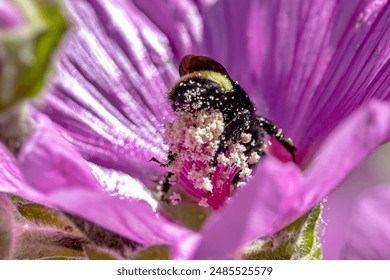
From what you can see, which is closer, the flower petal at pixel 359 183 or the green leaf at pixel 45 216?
the green leaf at pixel 45 216

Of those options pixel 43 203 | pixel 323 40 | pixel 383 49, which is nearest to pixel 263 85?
pixel 323 40

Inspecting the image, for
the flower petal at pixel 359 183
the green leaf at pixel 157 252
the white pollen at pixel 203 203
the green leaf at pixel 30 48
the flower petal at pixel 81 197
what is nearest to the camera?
the green leaf at pixel 30 48

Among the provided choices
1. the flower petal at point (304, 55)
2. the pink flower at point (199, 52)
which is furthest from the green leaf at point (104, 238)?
the flower petal at point (304, 55)

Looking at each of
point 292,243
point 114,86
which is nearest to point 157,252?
point 292,243

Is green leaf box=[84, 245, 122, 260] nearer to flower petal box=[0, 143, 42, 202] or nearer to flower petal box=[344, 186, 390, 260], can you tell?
flower petal box=[0, 143, 42, 202]

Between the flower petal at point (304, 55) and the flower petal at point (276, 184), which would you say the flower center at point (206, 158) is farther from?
the flower petal at point (276, 184)

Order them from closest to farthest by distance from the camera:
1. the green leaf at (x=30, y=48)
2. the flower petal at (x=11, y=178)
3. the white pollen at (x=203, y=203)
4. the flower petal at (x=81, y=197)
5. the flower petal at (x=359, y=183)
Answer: the green leaf at (x=30, y=48) < the flower petal at (x=81, y=197) < the flower petal at (x=11, y=178) < the white pollen at (x=203, y=203) < the flower petal at (x=359, y=183)

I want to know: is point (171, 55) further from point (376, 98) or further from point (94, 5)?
point (376, 98)

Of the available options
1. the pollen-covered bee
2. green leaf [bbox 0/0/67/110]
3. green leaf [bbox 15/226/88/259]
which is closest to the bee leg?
the pollen-covered bee
